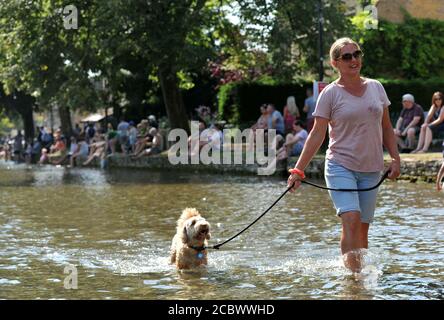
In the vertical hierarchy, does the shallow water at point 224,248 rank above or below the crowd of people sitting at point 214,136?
below

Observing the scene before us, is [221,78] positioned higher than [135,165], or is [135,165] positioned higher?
[221,78]

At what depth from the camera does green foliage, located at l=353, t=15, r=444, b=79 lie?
3644cm

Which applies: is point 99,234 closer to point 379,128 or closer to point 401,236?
point 401,236

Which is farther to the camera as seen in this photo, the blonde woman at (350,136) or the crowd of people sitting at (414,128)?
the crowd of people sitting at (414,128)

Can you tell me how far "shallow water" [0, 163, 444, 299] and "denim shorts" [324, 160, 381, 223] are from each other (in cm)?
52

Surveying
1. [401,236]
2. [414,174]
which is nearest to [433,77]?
[414,174]

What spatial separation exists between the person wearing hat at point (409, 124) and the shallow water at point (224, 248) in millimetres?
3781

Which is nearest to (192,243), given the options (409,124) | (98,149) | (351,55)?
(351,55)

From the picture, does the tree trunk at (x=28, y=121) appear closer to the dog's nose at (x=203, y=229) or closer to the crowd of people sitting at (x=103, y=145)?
the crowd of people sitting at (x=103, y=145)

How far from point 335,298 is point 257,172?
16225mm

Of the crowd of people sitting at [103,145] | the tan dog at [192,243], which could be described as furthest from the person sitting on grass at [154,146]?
the tan dog at [192,243]

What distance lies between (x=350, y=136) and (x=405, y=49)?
99.7 feet

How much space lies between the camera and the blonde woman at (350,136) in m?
7.27

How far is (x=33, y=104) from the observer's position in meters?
59.7
